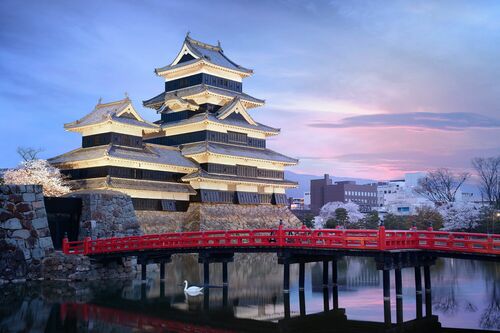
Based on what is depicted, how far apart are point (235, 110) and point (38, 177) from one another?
933 inches

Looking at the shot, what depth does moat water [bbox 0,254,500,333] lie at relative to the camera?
22141 millimetres

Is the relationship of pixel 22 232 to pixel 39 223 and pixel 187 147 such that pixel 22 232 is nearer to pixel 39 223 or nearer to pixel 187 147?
pixel 39 223

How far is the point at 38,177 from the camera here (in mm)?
50531

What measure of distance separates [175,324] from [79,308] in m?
5.36

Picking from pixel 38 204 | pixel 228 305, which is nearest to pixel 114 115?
pixel 38 204

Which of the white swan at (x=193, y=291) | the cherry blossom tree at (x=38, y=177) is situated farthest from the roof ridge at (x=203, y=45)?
the white swan at (x=193, y=291)

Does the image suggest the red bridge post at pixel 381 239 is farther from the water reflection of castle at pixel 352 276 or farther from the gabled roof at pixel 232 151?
the gabled roof at pixel 232 151

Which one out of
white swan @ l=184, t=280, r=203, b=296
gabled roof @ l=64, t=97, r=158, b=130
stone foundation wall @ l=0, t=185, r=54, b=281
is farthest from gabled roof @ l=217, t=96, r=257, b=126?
white swan @ l=184, t=280, r=203, b=296

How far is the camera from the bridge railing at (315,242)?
24.8m

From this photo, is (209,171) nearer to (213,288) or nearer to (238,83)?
(238,83)

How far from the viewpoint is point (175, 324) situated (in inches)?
879

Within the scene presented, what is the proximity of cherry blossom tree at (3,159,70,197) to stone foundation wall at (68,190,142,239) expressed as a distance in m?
10.4

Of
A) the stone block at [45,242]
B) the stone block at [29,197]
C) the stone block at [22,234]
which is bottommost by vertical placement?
the stone block at [45,242]

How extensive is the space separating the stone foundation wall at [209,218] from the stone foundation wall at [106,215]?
43.9ft
